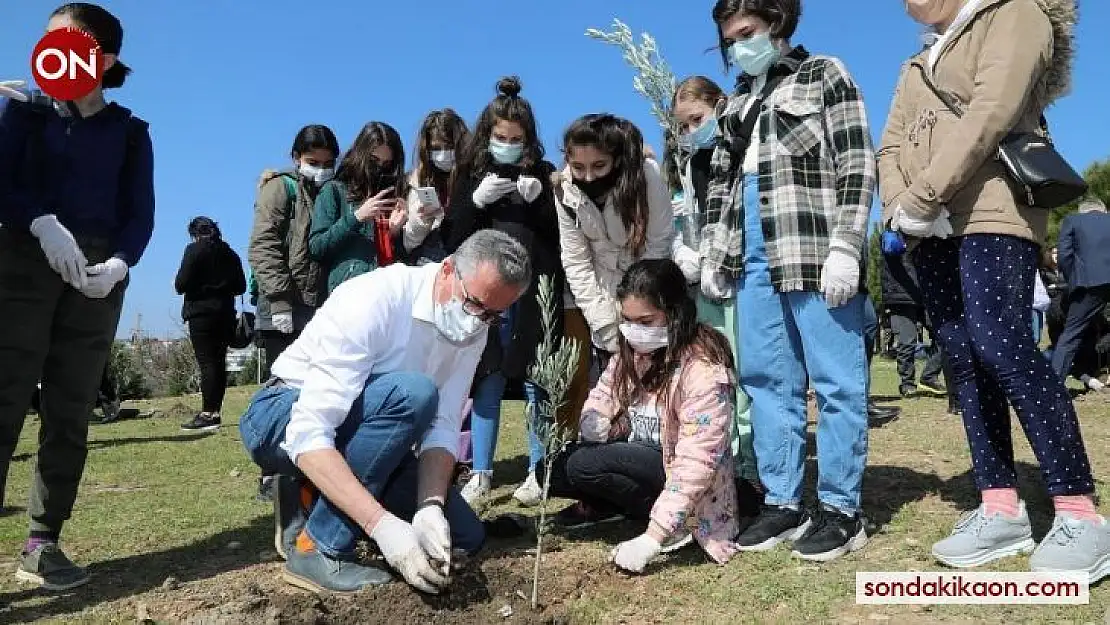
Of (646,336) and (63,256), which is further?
(646,336)

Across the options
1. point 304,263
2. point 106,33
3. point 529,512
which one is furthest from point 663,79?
point 106,33

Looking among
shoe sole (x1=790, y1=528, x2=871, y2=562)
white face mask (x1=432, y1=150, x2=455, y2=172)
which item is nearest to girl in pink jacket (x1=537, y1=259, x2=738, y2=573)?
shoe sole (x1=790, y1=528, x2=871, y2=562)

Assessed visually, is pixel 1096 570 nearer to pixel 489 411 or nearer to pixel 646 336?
pixel 646 336

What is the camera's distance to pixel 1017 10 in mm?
2840

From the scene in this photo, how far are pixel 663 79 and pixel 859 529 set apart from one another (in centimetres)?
321

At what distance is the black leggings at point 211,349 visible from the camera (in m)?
8.76

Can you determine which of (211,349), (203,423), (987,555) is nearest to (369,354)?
(987,555)

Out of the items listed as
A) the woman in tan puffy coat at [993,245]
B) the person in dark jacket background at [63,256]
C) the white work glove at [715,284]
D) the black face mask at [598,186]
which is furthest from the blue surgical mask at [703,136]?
the person in dark jacket background at [63,256]

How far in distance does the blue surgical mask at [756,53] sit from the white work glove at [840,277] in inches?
34.1

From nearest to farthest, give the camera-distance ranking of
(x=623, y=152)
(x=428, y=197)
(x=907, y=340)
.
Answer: (x=623, y=152)
(x=428, y=197)
(x=907, y=340)

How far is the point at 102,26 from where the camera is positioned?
330cm

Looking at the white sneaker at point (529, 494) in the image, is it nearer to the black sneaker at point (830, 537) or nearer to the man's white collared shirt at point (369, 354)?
the man's white collared shirt at point (369, 354)

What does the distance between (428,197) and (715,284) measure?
161 centimetres

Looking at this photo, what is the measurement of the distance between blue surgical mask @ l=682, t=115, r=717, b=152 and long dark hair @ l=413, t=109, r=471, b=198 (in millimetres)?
1241
